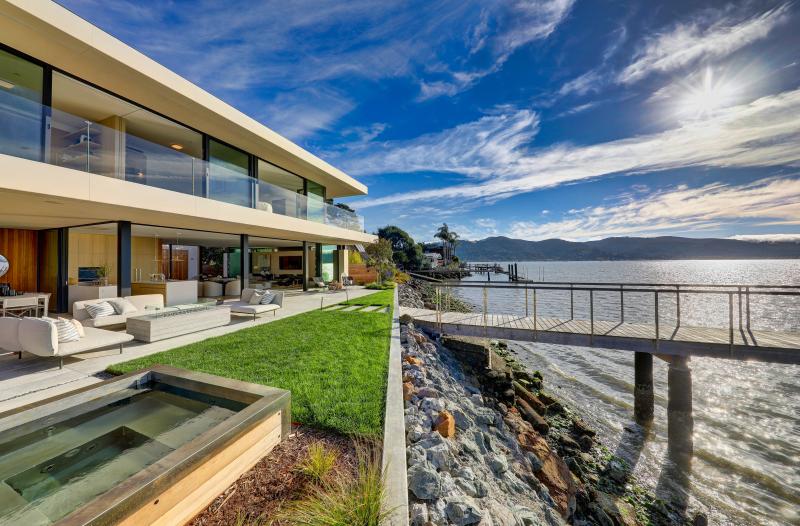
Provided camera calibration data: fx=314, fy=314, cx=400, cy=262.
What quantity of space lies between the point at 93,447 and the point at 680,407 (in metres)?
10.4

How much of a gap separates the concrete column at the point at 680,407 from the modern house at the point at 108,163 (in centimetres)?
1250

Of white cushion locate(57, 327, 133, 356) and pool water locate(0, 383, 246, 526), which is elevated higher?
white cushion locate(57, 327, 133, 356)

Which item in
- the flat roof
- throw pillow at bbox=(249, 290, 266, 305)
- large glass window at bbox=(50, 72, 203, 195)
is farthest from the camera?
throw pillow at bbox=(249, 290, 266, 305)

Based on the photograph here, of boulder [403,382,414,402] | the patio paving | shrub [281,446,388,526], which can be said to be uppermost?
shrub [281,446,388,526]

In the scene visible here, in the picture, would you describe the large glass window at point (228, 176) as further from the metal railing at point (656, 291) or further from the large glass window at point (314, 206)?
the metal railing at point (656, 291)

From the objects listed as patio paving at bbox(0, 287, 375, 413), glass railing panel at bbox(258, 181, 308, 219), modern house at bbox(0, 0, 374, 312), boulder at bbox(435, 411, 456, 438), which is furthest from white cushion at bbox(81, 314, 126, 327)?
boulder at bbox(435, 411, 456, 438)

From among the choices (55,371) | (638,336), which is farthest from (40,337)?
(638,336)

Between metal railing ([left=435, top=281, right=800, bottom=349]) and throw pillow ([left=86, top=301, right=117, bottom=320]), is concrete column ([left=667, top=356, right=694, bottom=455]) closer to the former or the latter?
metal railing ([left=435, top=281, right=800, bottom=349])

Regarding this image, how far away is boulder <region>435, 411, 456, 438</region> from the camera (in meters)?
3.72

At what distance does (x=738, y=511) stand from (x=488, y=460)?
5.33 meters

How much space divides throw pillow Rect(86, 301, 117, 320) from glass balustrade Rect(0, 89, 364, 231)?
315 centimetres

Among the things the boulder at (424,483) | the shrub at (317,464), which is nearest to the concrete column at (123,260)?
the shrub at (317,464)

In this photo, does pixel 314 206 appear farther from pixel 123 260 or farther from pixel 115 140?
pixel 115 140

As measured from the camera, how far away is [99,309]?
757 centimetres
